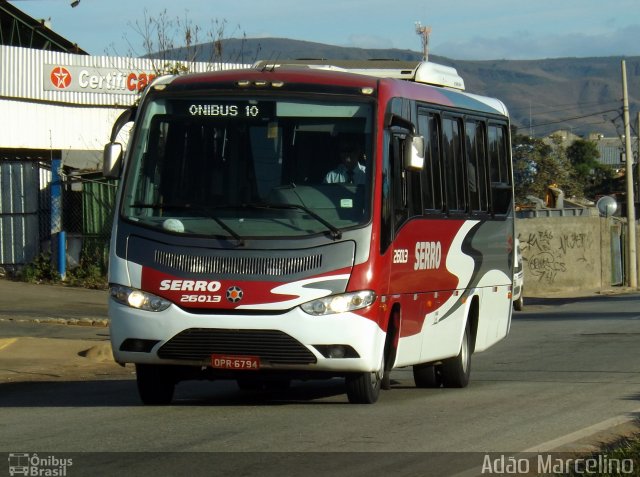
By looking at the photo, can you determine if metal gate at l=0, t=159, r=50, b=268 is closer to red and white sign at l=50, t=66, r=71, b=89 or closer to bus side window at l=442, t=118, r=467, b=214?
red and white sign at l=50, t=66, r=71, b=89

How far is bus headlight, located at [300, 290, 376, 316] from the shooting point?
9875mm

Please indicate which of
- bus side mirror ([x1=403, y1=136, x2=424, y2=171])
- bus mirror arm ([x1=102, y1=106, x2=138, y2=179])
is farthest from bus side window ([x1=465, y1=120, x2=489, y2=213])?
bus mirror arm ([x1=102, y1=106, x2=138, y2=179])

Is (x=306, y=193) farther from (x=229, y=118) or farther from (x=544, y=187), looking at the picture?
(x=544, y=187)

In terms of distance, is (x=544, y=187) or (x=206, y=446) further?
(x=544, y=187)

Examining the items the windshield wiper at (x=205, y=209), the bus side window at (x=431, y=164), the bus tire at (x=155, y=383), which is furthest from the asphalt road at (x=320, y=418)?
the bus side window at (x=431, y=164)

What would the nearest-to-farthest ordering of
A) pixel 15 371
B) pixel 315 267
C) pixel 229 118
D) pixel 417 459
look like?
pixel 417 459 → pixel 315 267 → pixel 229 118 → pixel 15 371

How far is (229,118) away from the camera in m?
10.8

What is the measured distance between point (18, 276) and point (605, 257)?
83.5 ft

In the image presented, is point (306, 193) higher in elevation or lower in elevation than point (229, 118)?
lower

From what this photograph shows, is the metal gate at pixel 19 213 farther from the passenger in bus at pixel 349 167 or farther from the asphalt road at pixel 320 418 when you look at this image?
the passenger in bus at pixel 349 167

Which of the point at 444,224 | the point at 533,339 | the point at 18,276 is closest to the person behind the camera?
the point at 444,224

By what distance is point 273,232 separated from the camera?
400 inches

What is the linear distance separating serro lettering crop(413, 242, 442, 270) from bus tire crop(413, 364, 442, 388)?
1.72 m

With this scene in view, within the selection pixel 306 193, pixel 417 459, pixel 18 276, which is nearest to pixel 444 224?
pixel 306 193
